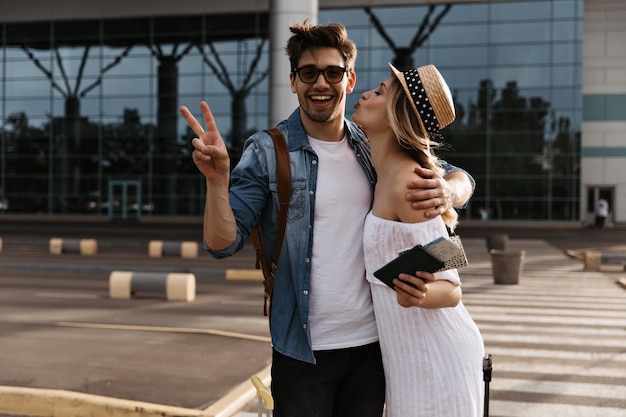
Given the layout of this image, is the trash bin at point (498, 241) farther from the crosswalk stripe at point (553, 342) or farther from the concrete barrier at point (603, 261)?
the crosswalk stripe at point (553, 342)

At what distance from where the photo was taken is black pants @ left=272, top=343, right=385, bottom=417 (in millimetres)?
2746

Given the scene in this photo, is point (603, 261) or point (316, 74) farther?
point (603, 261)

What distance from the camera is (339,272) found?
8.87 ft

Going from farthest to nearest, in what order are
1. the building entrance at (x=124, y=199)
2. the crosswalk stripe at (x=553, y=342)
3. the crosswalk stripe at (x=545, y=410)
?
the building entrance at (x=124, y=199), the crosswalk stripe at (x=553, y=342), the crosswalk stripe at (x=545, y=410)

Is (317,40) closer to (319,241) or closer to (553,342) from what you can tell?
(319,241)

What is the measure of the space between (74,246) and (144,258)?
3.29 m

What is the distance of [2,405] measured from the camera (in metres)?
5.50

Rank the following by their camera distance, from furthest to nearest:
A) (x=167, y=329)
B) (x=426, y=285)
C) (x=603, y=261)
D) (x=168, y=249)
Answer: (x=168, y=249)
(x=603, y=261)
(x=167, y=329)
(x=426, y=285)

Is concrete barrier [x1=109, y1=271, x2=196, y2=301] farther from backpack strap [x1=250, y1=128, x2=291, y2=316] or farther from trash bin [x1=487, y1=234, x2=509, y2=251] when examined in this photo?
trash bin [x1=487, y1=234, x2=509, y2=251]

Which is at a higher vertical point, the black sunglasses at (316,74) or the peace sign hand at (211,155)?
the black sunglasses at (316,74)

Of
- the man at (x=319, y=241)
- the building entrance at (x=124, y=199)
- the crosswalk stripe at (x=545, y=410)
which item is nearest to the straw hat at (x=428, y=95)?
the man at (x=319, y=241)

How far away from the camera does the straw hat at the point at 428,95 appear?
2391 millimetres

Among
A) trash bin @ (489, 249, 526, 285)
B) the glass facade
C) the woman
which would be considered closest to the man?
the woman

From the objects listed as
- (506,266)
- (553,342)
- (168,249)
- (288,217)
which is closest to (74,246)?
(168,249)
